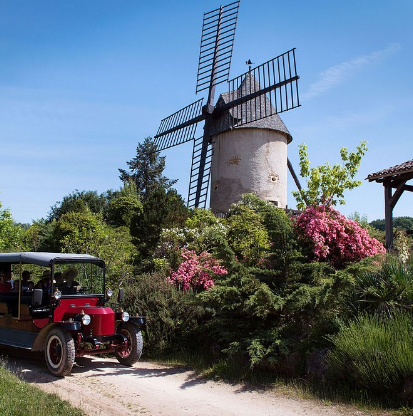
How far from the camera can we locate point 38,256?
944 cm

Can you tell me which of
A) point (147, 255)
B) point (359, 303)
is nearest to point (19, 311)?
point (359, 303)

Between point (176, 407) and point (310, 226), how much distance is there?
469 centimetres

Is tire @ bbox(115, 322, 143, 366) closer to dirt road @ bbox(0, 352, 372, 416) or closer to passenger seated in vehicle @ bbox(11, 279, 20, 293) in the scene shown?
dirt road @ bbox(0, 352, 372, 416)

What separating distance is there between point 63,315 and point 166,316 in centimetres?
229

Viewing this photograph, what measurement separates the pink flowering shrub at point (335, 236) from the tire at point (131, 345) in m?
3.85

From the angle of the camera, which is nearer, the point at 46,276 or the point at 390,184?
the point at 46,276

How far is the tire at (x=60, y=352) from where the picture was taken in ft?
27.2

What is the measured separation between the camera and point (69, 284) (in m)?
9.51

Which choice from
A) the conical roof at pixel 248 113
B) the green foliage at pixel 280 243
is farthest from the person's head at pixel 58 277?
the conical roof at pixel 248 113

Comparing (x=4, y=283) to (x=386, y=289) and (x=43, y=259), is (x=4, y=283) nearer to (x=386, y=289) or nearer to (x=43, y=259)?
(x=43, y=259)

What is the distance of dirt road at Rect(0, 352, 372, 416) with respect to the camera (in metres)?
6.61

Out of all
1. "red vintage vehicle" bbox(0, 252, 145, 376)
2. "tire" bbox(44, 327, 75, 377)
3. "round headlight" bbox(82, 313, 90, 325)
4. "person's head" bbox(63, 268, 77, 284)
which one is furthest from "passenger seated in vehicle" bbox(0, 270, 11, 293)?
"round headlight" bbox(82, 313, 90, 325)

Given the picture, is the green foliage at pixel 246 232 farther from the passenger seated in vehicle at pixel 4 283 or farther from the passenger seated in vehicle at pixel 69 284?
the passenger seated in vehicle at pixel 4 283

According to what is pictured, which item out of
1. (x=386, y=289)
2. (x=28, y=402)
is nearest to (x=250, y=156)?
(x=386, y=289)
